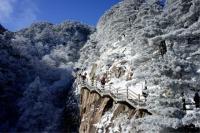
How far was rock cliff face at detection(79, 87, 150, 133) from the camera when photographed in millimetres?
26562

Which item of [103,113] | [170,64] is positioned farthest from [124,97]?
[170,64]

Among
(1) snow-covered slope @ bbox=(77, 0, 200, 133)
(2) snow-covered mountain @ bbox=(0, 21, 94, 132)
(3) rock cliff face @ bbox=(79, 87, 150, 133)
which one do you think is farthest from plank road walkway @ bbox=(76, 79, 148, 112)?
(2) snow-covered mountain @ bbox=(0, 21, 94, 132)

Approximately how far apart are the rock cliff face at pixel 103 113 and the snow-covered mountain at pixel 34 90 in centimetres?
1124

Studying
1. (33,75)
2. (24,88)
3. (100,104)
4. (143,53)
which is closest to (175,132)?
(143,53)

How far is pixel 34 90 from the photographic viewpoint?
58188 mm

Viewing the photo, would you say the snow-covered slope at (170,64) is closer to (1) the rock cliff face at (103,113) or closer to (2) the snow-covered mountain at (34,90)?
(1) the rock cliff face at (103,113)

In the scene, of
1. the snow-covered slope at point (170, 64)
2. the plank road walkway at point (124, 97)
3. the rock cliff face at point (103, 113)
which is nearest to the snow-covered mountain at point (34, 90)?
the rock cliff face at point (103, 113)

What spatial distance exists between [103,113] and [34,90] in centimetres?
2834

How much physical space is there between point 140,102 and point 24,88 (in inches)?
1505

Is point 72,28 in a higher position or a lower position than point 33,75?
higher

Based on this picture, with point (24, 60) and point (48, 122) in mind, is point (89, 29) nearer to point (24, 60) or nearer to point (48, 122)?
point (24, 60)

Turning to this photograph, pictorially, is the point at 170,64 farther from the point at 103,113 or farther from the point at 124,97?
the point at 103,113

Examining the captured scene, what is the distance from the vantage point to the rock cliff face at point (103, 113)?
26562mm

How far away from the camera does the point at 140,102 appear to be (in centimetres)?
2500
